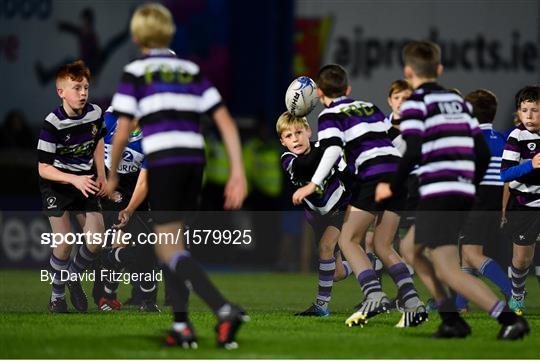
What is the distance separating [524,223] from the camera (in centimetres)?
1123

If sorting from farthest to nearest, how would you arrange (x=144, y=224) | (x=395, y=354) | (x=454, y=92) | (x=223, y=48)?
(x=223, y=48)
(x=144, y=224)
(x=454, y=92)
(x=395, y=354)

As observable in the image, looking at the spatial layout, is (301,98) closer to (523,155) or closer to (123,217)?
(123,217)

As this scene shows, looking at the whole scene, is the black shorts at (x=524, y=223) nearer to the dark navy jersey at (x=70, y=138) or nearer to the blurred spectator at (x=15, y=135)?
the dark navy jersey at (x=70, y=138)

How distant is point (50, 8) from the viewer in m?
19.8

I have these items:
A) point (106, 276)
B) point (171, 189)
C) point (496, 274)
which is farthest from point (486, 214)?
point (171, 189)

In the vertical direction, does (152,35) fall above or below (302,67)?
above

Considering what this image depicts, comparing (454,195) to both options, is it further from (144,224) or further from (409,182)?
(144,224)

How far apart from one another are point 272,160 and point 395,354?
37.4ft

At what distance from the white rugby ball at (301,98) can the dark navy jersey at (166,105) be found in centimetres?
269

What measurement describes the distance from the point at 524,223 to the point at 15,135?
9.63m

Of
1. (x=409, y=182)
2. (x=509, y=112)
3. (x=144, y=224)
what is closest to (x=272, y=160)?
(x=509, y=112)

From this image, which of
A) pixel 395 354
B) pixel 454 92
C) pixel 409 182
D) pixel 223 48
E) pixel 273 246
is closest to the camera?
pixel 395 354

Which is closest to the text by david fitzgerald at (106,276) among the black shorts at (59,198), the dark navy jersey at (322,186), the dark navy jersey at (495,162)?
the black shorts at (59,198)

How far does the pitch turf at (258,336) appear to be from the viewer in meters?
8.04
